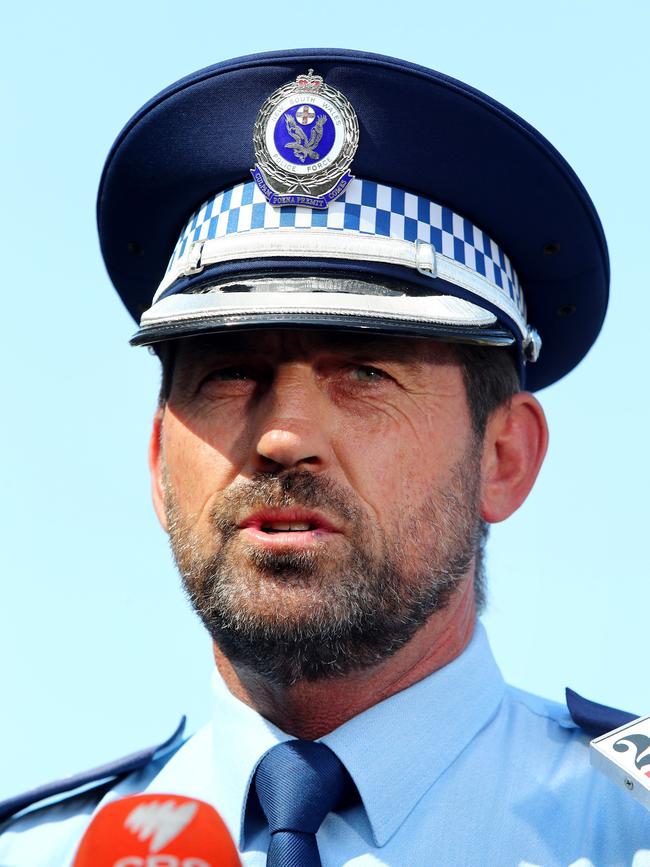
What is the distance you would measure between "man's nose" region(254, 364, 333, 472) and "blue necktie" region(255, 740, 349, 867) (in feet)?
2.43

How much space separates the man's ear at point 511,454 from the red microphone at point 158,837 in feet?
4.23

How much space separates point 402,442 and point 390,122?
878mm

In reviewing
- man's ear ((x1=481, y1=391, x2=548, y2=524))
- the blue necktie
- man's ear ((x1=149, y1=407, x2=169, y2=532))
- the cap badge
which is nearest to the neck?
the blue necktie

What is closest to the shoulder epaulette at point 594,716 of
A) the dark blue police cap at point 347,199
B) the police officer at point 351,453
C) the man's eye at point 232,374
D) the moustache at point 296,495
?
the police officer at point 351,453

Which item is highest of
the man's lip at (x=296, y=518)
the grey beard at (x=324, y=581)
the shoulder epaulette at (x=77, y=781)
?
the man's lip at (x=296, y=518)

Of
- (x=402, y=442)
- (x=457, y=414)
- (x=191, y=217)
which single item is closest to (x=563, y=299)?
(x=457, y=414)

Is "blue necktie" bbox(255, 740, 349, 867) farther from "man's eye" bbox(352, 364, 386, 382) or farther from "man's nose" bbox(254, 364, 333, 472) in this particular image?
"man's eye" bbox(352, 364, 386, 382)

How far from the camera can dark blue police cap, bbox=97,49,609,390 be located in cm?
347

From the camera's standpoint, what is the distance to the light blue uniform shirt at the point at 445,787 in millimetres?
3275

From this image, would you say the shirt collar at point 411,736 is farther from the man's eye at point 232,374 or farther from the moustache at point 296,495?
the man's eye at point 232,374

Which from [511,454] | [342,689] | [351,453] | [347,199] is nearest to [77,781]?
[342,689]

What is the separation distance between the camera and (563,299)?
162 inches

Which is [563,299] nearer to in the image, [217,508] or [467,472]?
[467,472]

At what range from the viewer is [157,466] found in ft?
13.8
